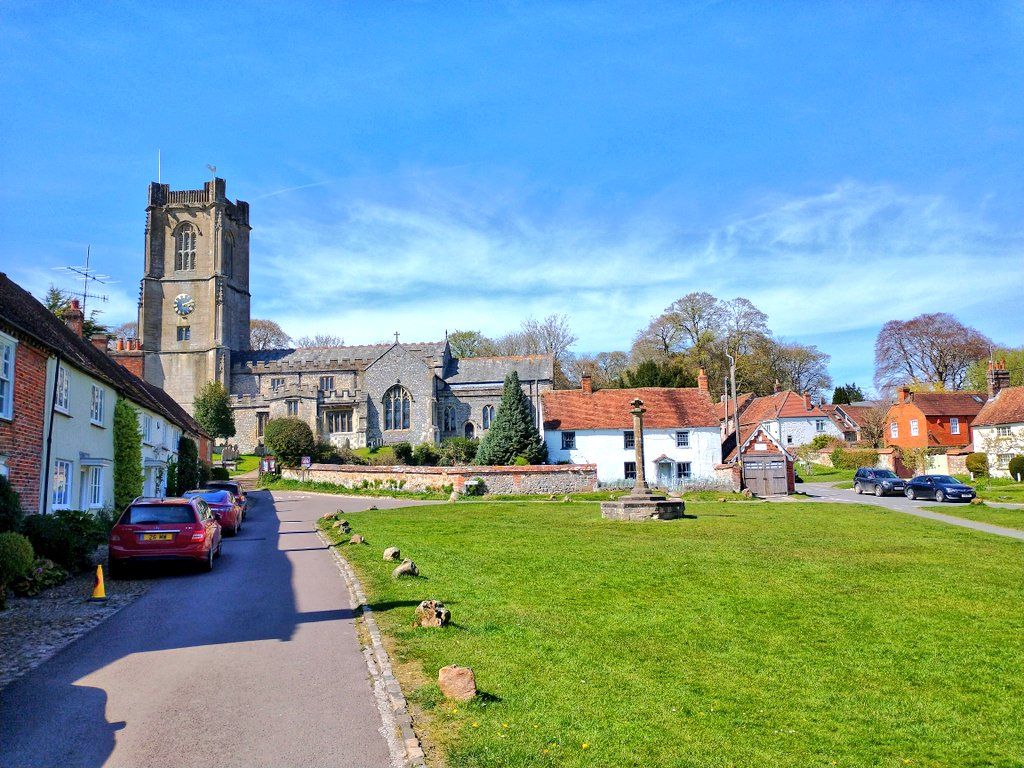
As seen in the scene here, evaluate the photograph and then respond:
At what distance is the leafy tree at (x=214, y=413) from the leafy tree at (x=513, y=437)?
1082 inches

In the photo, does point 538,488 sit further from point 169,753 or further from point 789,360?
point 789,360

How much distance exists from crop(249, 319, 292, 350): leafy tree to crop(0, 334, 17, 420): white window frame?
79439 millimetres

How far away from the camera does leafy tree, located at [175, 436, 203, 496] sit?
1383 inches

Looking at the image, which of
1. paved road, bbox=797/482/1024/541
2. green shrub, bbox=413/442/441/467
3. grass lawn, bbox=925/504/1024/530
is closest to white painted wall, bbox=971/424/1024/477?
paved road, bbox=797/482/1024/541

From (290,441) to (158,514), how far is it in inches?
1558

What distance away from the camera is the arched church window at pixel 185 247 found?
80.1 m

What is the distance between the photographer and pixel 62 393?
63.0 ft

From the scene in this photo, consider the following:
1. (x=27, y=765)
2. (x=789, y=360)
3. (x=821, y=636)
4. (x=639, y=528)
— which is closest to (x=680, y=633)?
(x=821, y=636)

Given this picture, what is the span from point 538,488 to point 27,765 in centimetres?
3505

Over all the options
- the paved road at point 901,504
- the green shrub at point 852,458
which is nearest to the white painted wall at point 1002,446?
the green shrub at point 852,458

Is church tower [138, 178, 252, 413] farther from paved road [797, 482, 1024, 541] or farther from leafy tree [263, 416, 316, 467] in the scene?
paved road [797, 482, 1024, 541]

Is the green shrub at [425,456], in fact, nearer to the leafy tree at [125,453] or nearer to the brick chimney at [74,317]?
the brick chimney at [74,317]

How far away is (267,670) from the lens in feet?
26.3

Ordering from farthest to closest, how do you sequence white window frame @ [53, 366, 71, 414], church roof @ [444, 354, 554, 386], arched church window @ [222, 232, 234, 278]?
arched church window @ [222, 232, 234, 278]
church roof @ [444, 354, 554, 386]
white window frame @ [53, 366, 71, 414]
